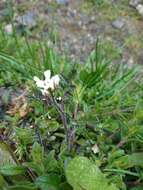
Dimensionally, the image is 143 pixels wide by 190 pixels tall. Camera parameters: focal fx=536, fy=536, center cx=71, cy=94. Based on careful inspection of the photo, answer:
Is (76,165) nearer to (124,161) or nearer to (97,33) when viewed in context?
(124,161)

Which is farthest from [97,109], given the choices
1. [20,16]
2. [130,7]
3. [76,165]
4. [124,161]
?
[130,7]

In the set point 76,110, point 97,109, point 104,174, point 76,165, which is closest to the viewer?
point 76,165

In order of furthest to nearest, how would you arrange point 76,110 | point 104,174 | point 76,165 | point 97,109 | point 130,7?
point 130,7 < point 97,109 < point 76,110 < point 104,174 < point 76,165

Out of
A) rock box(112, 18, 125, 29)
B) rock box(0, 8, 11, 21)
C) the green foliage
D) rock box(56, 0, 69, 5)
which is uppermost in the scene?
rock box(56, 0, 69, 5)

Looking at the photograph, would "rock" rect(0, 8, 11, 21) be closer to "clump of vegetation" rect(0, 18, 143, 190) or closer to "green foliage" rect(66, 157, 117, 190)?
"clump of vegetation" rect(0, 18, 143, 190)

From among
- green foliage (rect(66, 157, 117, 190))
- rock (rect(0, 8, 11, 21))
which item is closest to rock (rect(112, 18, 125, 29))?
rock (rect(0, 8, 11, 21))

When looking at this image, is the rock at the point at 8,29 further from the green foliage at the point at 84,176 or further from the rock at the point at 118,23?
the green foliage at the point at 84,176

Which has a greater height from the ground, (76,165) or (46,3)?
(46,3)
